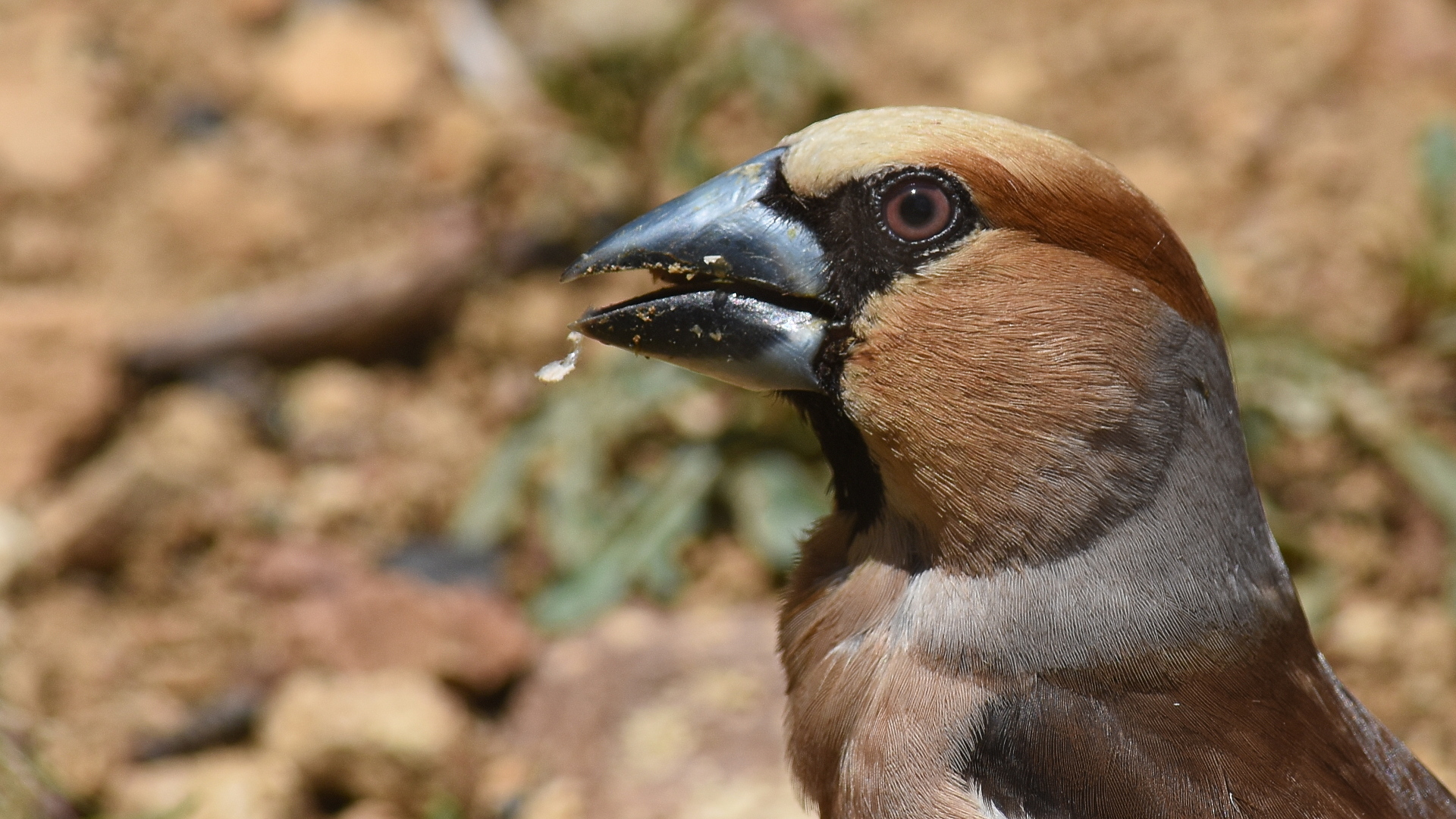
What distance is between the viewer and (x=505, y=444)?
4.62m

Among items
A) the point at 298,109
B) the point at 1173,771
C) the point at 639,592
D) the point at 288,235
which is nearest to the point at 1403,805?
the point at 1173,771

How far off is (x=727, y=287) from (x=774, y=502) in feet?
6.29

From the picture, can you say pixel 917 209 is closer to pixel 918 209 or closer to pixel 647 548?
pixel 918 209

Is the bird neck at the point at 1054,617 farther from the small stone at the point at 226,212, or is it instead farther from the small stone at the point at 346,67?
the small stone at the point at 346,67

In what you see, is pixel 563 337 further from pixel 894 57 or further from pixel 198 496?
pixel 894 57

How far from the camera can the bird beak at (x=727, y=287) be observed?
2396 millimetres

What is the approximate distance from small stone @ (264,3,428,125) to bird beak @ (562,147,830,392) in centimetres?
388

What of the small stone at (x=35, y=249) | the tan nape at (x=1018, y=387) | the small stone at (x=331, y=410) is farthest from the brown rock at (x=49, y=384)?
the tan nape at (x=1018, y=387)

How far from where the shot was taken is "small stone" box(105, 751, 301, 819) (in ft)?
12.0

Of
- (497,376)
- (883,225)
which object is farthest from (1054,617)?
(497,376)

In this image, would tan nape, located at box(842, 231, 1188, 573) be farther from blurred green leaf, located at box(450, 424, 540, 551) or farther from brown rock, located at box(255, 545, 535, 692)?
blurred green leaf, located at box(450, 424, 540, 551)

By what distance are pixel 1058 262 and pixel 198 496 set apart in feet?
10.6

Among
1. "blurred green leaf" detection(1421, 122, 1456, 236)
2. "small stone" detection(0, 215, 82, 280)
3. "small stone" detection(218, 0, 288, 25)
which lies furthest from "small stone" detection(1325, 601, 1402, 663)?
"small stone" detection(218, 0, 288, 25)

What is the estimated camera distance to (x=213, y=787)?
373 cm
